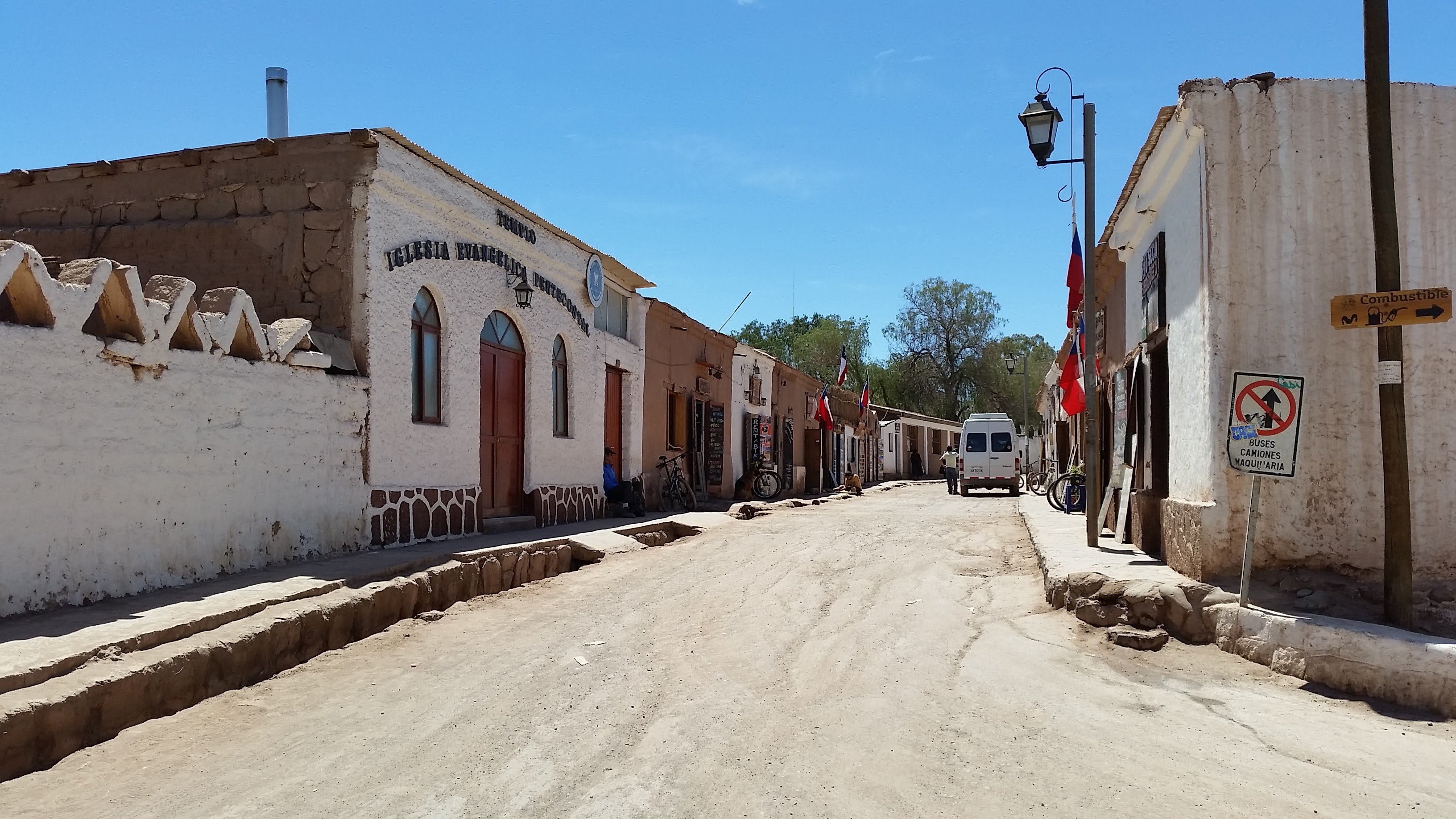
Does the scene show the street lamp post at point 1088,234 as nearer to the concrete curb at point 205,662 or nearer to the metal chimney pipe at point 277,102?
the concrete curb at point 205,662

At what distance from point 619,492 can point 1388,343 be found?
12462mm

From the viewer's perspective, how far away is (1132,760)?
168 inches

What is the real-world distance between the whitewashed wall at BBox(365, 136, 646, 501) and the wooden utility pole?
8.38 m

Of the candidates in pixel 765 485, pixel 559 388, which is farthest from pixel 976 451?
pixel 559 388

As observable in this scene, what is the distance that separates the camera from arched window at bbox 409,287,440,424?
10.9m

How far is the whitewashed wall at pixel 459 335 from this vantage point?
10.0 meters

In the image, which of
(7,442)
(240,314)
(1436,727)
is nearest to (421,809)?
(7,442)

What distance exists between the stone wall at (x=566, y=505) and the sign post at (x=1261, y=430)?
964cm

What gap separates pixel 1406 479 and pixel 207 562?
8301 mm

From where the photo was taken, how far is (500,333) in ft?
43.1

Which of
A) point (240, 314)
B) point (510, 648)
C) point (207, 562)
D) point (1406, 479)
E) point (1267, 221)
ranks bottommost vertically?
point (510, 648)

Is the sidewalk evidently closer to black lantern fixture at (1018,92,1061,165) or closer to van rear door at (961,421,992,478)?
black lantern fixture at (1018,92,1061,165)

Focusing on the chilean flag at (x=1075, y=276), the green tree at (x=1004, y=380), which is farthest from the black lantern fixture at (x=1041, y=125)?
the green tree at (x=1004, y=380)

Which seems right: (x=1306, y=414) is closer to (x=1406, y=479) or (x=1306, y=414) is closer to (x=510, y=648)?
(x=1406, y=479)
